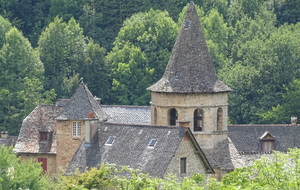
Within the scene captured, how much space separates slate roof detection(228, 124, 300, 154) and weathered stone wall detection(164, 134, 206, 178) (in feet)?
52.4

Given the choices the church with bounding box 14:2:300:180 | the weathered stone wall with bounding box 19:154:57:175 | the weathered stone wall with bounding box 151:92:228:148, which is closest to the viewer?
the church with bounding box 14:2:300:180

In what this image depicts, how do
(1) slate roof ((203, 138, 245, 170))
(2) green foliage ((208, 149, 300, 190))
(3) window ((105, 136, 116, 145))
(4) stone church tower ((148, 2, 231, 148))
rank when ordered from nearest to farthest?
(2) green foliage ((208, 149, 300, 190)) → (3) window ((105, 136, 116, 145)) → (1) slate roof ((203, 138, 245, 170)) → (4) stone church tower ((148, 2, 231, 148))

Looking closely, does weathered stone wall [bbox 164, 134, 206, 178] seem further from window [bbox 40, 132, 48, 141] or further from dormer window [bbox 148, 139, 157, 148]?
window [bbox 40, 132, 48, 141]

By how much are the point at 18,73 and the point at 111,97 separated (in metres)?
7.22

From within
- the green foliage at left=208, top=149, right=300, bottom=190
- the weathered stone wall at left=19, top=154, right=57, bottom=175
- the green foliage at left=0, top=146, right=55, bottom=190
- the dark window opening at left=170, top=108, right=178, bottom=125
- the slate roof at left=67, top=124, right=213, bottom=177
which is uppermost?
the green foliage at left=208, top=149, right=300, bottom=190

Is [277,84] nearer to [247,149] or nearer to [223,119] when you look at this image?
[247,149]

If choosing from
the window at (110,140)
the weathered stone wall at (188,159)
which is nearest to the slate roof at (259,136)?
the window at (110,140)

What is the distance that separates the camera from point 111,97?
12912 cm

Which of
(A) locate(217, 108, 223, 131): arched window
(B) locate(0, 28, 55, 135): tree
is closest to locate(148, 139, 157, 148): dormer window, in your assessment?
(A) locate(217, 108, 223, 131): arched window

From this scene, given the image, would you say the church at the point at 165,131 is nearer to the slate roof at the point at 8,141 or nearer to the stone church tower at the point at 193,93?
the stone church tower at the point at 193,93

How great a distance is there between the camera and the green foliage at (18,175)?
260 feet

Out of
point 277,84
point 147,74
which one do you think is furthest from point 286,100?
point 147,74

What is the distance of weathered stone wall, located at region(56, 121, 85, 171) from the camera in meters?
92.2

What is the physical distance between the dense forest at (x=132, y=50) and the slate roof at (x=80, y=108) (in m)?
27.4
